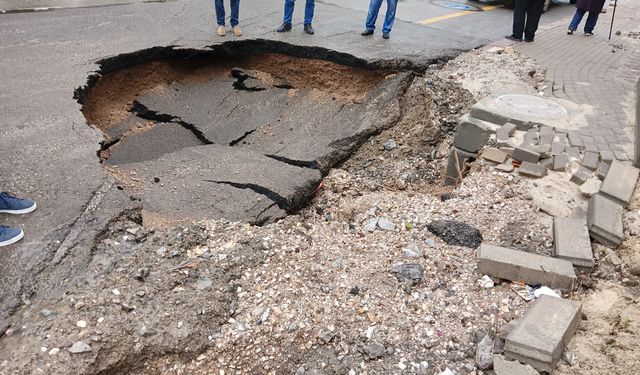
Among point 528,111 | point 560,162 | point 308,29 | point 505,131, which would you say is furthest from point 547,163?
point 308,29

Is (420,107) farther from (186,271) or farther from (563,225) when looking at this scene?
(186,271)

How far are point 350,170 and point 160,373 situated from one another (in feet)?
10.5

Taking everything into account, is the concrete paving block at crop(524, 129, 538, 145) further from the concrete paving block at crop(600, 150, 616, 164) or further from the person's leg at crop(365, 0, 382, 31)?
the person's leg at crop(365, 0, 382, 31)

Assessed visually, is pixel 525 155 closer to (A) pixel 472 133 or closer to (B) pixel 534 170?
(B) pixel 534 170

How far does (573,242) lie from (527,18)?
237 inches

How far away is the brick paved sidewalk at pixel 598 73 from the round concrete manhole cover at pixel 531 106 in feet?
1.19

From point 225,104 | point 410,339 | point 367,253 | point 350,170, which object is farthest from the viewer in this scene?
point 225,104

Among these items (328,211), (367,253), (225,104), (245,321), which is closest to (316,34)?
(225,104)

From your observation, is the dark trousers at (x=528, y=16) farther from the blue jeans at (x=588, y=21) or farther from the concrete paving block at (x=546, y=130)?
the concrete paving block at (x=546, y=130)

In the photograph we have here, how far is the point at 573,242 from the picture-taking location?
339cm

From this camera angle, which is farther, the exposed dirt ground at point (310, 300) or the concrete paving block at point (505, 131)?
the concrete paving block at point (505, 131)

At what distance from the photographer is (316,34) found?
23.9 ft

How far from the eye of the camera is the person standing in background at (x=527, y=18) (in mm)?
7996

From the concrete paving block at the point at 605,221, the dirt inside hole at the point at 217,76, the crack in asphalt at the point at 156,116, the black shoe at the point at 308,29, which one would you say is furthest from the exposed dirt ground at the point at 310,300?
the black shoe at the point at 308,29
